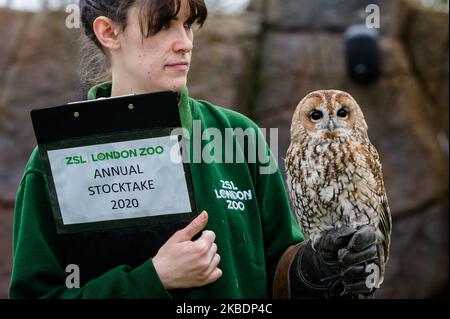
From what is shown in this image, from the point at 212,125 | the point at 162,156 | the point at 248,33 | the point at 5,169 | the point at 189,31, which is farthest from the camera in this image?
the point at 248,33

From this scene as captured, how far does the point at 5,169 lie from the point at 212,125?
9.91 ft

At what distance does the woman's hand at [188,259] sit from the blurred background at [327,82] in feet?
9.70

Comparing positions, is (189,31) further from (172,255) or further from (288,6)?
(288,6)

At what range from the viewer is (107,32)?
54.2 inches

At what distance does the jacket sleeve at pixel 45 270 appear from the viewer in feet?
4.01

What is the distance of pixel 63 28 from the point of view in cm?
438

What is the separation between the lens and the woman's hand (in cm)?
119

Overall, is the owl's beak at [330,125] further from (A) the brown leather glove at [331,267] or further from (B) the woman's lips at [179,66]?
(B) the woman's lips at [179,66]

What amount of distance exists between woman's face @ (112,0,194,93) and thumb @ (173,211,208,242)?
10.0 inches

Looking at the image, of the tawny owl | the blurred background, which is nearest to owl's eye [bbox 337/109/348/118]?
the tawny owl

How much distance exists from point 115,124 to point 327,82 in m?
3.25

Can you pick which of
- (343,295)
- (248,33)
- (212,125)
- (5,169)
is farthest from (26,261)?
(248,33)

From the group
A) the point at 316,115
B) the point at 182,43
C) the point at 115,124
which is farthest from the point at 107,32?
the point at 316,115

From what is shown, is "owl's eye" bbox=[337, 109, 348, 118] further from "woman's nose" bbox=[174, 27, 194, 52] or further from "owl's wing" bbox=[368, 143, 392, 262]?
"woman's nose" bbox=[174, 27, 194, 52]
